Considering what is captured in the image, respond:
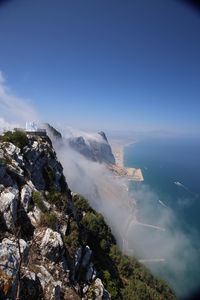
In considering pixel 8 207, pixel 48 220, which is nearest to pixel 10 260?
pixel 8 207

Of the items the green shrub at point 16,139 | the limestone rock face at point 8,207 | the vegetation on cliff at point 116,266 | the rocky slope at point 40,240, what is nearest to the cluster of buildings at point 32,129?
the rocky slope at point 40,240

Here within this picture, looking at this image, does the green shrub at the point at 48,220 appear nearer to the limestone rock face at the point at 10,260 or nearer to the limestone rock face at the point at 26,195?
the limestone rock face at the point at 26,195

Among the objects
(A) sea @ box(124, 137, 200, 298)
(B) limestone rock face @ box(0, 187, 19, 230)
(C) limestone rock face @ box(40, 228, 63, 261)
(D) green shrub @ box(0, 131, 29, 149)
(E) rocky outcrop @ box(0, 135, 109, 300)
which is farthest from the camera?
(A) sea @ box(124, 137, 200, 298)

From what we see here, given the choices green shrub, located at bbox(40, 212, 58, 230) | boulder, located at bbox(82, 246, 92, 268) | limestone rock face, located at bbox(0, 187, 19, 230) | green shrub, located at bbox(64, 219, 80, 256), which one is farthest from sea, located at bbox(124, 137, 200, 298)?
limestone rock face, located at bbox(0, 187, 19, 230)

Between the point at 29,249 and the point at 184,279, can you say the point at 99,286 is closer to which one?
the point at 29,249

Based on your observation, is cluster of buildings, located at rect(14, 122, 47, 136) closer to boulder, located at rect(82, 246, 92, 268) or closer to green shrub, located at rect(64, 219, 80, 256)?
green shrub, located at rect(64, 219, 80, 256)

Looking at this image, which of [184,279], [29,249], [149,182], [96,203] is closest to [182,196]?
[149,182]

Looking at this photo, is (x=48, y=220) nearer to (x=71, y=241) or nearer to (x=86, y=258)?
(x=71, y=241)

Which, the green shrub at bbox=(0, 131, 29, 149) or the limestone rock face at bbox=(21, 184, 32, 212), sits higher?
the green shrub at bbox=(0, 131, 29, 149)
